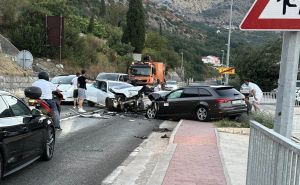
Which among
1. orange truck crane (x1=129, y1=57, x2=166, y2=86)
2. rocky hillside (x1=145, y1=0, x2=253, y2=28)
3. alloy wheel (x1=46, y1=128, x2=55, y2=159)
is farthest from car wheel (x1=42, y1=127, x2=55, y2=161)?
rocky hillside (x1=145, y1=0, x2=253, y2=28)

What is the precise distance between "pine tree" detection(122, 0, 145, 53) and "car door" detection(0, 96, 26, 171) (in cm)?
6142

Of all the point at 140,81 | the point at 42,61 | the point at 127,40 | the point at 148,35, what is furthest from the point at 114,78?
the point at 148,35

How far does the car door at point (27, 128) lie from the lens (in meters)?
7.91

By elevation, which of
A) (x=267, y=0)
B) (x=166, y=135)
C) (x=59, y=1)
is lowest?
(x=166, y=135)

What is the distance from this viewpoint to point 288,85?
14.9 feet

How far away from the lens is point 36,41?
41.8 metres

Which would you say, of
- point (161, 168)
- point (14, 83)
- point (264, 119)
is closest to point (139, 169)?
point (161, 168)

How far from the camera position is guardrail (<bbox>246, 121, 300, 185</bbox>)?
12.8ft

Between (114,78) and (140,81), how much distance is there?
20.8 ft

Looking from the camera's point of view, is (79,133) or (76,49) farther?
(76,49)

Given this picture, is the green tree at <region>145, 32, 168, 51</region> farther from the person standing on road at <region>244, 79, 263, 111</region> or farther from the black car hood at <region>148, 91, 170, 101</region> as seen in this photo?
the black car hood at <region>148, 91, 170, 101</region>

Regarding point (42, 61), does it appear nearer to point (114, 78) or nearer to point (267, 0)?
point (114, 78)

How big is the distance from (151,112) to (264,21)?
54.1ft

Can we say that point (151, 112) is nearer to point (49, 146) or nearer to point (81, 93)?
point (81, 93)
